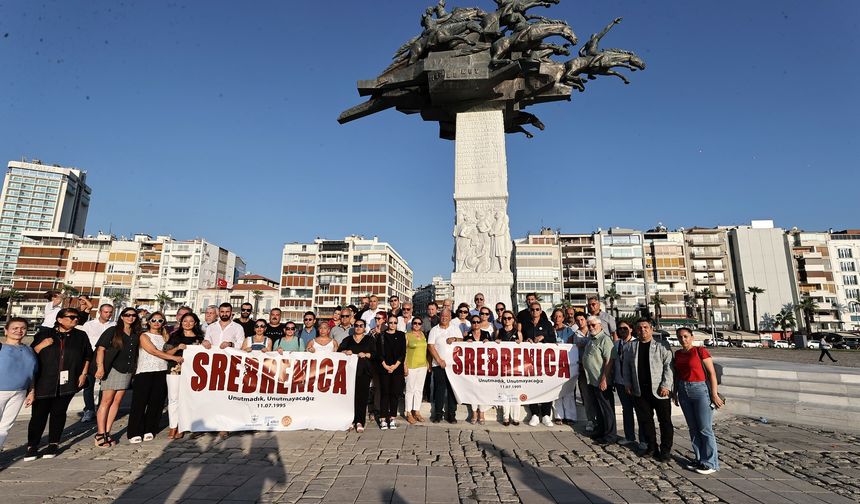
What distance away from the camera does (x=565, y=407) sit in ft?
23.2

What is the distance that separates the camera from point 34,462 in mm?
4914

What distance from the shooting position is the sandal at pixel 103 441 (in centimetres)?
555

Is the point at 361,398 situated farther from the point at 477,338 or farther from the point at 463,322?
the point at 463,322

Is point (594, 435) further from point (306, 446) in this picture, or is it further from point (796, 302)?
point (796, 302)

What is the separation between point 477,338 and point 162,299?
81.8 metres

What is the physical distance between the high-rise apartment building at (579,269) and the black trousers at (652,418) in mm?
67808

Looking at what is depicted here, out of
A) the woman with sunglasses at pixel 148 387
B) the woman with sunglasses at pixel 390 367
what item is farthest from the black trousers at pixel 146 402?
the woman with sunglasses at pixel 390 367

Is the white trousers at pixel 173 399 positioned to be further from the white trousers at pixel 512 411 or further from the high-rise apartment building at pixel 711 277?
the high-rise apartment building at pixel 711 277

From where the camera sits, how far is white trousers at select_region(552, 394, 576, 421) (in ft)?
23.1

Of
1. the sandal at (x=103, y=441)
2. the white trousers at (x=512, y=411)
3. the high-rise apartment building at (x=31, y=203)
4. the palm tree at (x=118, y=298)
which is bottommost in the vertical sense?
the sandal at (x=103, y=441)

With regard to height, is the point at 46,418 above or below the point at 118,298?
below

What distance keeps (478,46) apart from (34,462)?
1481 cm

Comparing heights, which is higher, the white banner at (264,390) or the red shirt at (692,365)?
the red shirt at (692,365)

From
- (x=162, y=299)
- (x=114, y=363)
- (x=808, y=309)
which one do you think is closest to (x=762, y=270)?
(x=808, y=309)
